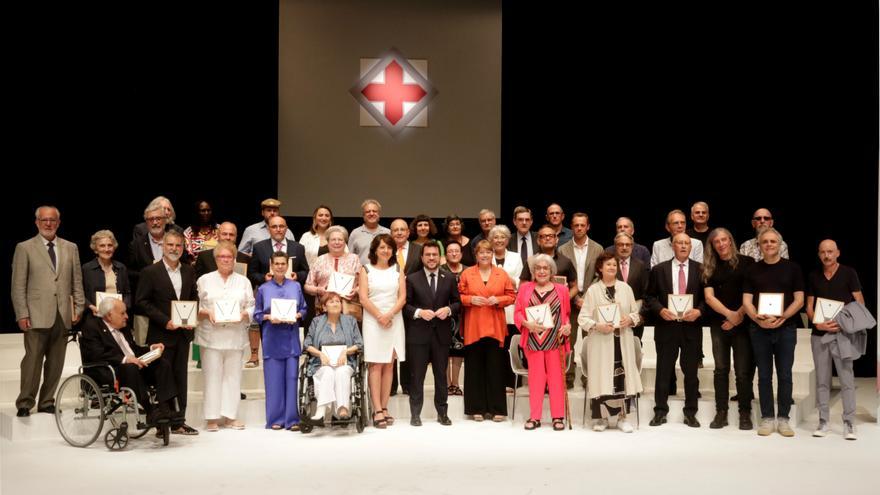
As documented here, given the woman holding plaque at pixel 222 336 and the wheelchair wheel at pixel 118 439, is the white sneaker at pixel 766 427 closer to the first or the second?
the woman holding plaque at pixel 222 336

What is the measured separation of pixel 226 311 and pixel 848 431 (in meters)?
4.41

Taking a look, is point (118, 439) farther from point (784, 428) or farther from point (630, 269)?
point (784, 428)

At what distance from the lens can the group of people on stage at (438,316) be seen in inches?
256

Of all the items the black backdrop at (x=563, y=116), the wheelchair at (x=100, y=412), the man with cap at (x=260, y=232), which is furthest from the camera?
the black backdrop at (x=563, y=116)

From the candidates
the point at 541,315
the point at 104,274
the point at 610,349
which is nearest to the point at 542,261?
the point at 541,315

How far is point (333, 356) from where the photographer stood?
6.60 meters

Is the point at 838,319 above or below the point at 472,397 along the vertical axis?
above

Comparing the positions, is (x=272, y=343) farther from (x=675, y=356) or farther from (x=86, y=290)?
(x=675, y=356)

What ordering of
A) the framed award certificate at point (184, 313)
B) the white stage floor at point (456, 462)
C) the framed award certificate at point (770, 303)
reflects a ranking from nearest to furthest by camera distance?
the white stage floor at point (456, 462) → the framed award certificate at point (184, 313) → the framed award certificate at point (770, 303)

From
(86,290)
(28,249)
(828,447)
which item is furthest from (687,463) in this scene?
(28,249)

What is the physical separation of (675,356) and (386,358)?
6.93 ft

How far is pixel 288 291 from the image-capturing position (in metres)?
6.79

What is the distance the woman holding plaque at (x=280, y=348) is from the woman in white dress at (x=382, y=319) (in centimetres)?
49

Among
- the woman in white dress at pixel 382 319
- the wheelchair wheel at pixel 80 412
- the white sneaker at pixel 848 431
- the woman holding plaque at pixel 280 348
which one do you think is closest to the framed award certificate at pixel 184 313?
the woman holding plaque at pixel 280 348
